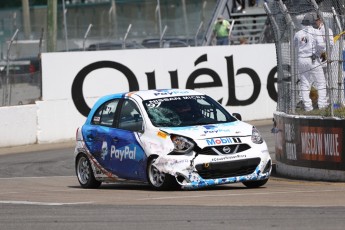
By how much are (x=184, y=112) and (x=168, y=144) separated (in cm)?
96

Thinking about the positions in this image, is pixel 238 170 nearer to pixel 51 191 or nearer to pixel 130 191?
pixel 130 191

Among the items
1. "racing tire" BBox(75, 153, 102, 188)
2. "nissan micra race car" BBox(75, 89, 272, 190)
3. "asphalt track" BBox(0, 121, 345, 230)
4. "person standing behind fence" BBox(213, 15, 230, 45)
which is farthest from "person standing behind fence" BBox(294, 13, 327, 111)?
"person standing behind fence" BBox(213, 15, 230, 45)

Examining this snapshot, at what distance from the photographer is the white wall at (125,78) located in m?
24.6

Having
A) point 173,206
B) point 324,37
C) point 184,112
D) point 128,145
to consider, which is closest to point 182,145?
point 184,112

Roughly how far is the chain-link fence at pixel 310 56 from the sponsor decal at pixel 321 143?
0.90 feet

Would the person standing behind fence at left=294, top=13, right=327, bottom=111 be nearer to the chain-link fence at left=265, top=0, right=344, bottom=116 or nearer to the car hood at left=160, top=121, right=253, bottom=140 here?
the chain-link fence at left=265, top=0, right=344, bottom=116

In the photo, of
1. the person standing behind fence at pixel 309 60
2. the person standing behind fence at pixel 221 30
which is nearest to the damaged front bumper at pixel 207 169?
the person standing behind fence at pixel 309 60

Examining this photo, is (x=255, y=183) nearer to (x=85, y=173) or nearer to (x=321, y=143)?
(x=321, y=143)

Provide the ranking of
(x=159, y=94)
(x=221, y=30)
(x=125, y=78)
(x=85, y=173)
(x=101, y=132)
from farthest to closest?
1. (x=221, y=30)
2. (x=125, y=78)
3. (x=85, y=173)
4. (x=101, y=132)
5. (x=159, y=94)

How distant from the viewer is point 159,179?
13820mm

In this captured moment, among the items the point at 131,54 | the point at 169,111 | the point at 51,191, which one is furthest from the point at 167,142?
the point at 131,54

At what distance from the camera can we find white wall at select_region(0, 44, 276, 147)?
2459cm

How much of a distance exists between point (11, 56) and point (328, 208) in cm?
1651

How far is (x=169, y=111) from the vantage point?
1452 centimetres
